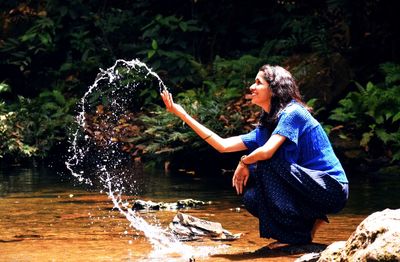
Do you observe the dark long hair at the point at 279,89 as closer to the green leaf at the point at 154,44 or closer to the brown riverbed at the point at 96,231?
the brown riverbed at the point at 96,231

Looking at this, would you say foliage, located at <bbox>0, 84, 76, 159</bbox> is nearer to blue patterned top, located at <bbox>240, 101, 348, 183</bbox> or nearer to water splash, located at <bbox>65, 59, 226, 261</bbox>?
water splash, located at <bbox>65, 59, 226, 261</bbox>

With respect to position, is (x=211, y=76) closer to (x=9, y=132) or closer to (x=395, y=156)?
(x=9, y=132)

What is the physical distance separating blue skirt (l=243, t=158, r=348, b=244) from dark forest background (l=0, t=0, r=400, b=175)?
7.33 m

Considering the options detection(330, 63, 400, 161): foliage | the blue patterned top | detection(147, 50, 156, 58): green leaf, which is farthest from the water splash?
detection(330, 63, 400, 161): foliage

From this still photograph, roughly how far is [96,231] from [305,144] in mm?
2240

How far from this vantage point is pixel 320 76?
15648 mm

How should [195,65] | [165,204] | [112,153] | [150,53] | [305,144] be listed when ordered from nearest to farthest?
[305,144], [165,204], [112,153], [195,65], [150,53]

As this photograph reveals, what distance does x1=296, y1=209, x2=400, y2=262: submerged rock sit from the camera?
4.24 metres

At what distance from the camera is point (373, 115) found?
46.7 ft

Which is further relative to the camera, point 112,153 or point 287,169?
point 112,153

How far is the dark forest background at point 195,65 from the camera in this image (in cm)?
1479

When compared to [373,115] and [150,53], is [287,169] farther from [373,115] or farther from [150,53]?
[150,53]

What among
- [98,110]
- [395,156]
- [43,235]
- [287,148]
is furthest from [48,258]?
[98,110]

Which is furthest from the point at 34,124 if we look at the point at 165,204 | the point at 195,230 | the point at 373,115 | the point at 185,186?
the point at 195,230
